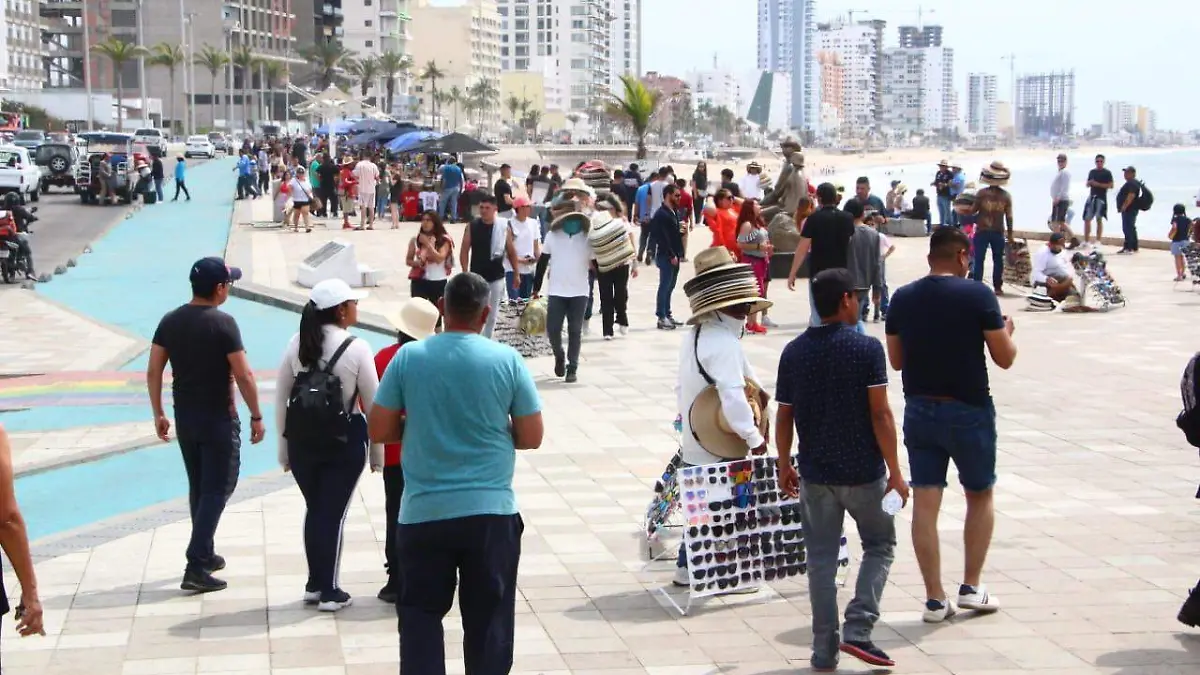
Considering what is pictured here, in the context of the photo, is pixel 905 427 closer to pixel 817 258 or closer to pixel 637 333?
pixel 817 258

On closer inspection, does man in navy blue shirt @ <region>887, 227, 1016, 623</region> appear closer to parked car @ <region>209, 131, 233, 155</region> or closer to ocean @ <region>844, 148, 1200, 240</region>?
ocean @ <region>844, 148, 1200, 240</region>

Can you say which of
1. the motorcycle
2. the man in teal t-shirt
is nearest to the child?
the motorcycle

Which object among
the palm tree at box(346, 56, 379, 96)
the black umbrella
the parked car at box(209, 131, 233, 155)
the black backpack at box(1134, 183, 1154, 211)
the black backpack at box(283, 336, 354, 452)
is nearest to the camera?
the black backpack at box(283, 336, 354, 452)

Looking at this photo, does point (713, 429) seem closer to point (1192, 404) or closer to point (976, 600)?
point (976, 600)

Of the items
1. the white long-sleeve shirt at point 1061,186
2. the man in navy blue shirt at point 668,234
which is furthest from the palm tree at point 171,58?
the man in navy blue shirt at point 668,234

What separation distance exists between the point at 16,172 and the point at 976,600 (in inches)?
1486

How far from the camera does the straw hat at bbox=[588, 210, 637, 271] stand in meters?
14.0

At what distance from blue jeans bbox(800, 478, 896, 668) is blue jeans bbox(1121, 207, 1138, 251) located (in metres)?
22.6

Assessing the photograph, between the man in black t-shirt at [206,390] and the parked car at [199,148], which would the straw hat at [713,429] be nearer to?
the man in black t-shirt at [206,390]

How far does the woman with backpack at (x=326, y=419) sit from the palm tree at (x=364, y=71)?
146003 millimetres

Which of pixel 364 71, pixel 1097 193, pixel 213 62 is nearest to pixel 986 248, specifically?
pixel 1097 193

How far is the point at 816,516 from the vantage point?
5.95 meters

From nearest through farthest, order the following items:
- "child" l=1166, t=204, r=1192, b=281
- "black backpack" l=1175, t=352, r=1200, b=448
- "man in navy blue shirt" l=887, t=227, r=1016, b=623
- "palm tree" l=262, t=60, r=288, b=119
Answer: "black backpack" l=1175, t=352, r=1200, b=448 → "man in navy blue shirt" l=887, t=227, r=1016, b=623 → "child" l=1166, t=204, r=1192, b=281 → "palm tree" l=262, t=60, r=288, b=119

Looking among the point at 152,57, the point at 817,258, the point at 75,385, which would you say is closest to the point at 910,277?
the point at 817,258
